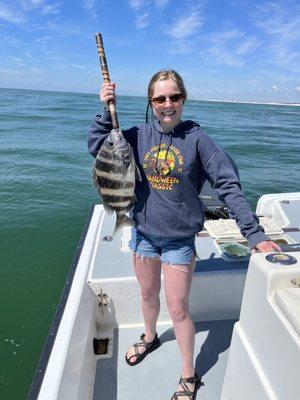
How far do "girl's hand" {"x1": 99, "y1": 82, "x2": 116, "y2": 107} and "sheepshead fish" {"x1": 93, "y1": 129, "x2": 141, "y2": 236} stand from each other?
0.65ft

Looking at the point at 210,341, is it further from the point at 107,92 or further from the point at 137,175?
the point at 107,92

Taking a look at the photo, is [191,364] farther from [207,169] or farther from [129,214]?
[207,169]

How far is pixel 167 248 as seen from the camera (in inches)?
87.3

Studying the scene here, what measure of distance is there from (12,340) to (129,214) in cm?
310

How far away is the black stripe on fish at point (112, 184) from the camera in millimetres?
2053

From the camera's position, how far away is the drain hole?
115 inches

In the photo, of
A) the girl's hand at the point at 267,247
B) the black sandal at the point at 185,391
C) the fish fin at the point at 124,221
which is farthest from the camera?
the black sandal at the point at 185,391

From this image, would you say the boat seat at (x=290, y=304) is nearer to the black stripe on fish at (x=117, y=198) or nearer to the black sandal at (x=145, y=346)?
the black stripe on fish at (x=117, y=198)

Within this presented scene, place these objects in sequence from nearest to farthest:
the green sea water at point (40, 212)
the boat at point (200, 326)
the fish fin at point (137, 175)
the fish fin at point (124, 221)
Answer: the boat at point (200, 326), the fish fin at point (137, 175), the fish fin at point (124, 221), the green sea water at point (40, 212)

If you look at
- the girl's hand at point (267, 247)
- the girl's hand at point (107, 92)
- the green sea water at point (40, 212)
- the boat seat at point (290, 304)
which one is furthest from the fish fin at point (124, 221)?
the green sea water at point (40, 212)

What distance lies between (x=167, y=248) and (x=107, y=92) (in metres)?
1.05

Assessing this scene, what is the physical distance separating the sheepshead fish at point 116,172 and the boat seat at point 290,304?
104 centimetres

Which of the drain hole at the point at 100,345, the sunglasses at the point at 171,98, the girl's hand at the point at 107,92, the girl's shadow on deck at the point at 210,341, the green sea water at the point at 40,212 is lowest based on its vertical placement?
the green sea water at the point at 40,212

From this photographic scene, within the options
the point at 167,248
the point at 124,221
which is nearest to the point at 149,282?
the point at 167,248
